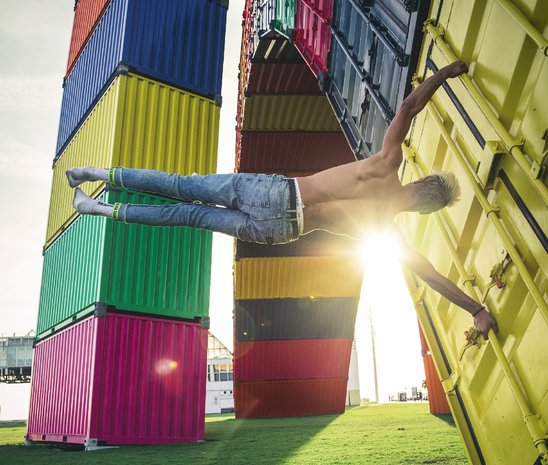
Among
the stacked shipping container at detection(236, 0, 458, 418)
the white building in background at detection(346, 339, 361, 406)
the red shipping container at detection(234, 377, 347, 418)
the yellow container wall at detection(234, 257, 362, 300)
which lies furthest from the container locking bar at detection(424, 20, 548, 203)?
the white building in background at detection(346, 339, 361, 406)

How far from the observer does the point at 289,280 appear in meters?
22.2

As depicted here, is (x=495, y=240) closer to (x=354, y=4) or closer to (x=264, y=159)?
(x=354, y=4)

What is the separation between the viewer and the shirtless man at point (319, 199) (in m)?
3.89

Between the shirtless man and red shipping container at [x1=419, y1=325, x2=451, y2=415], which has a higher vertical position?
the shirtless man

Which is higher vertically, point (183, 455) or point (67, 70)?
point (67, 70)

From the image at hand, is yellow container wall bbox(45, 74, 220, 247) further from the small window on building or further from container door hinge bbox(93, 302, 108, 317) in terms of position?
the small window on building

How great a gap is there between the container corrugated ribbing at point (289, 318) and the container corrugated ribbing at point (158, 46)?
11860 mm

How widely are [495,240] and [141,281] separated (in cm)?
832

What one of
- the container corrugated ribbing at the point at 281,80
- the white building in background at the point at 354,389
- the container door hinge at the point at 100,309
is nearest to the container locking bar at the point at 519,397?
the container door hinge at the point at 100,309

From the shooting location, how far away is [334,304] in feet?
76.2

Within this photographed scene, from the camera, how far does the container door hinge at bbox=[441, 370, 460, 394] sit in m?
4.33

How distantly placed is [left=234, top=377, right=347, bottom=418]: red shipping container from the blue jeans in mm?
20220

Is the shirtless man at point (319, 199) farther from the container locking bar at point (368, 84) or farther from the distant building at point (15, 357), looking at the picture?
the distant building at point (15, 357)

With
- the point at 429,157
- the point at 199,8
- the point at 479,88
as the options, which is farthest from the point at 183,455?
the point at 199,8
